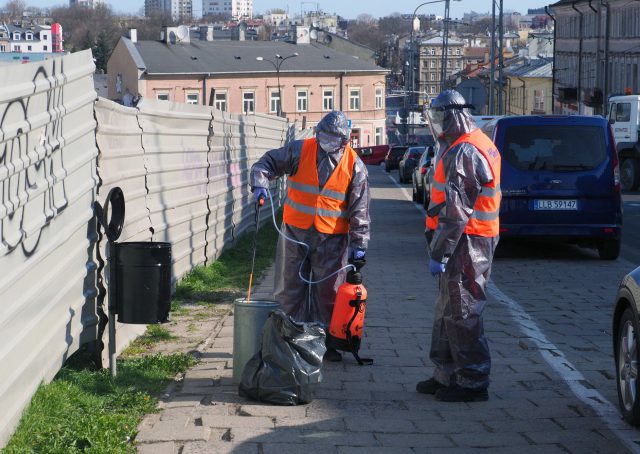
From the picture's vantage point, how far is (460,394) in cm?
703

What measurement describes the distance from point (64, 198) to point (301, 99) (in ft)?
288

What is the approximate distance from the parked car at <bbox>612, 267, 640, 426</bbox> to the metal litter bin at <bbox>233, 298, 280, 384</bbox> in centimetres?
206

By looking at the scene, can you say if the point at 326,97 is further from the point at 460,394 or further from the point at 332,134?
the point at 460,394

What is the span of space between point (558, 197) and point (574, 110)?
213 ft

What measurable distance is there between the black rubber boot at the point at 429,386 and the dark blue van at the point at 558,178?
777cm

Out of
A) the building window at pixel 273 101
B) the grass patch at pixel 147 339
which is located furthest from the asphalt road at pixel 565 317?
the building window at pixel 273 101

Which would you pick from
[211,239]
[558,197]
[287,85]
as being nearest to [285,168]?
[211,239]

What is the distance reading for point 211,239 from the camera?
13.8m

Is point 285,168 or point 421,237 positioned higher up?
→ point 285,168

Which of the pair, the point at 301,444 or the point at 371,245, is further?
the point at 371,245

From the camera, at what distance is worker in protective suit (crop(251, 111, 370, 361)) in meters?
8.24

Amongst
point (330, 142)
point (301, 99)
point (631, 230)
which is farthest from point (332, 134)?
point (301, 99)

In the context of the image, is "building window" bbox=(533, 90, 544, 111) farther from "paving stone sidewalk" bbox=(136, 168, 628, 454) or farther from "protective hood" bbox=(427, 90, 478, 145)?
"protective hood" bbox=(427, 90, 478, 145)

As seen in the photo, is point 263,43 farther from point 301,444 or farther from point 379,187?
point 301,444
